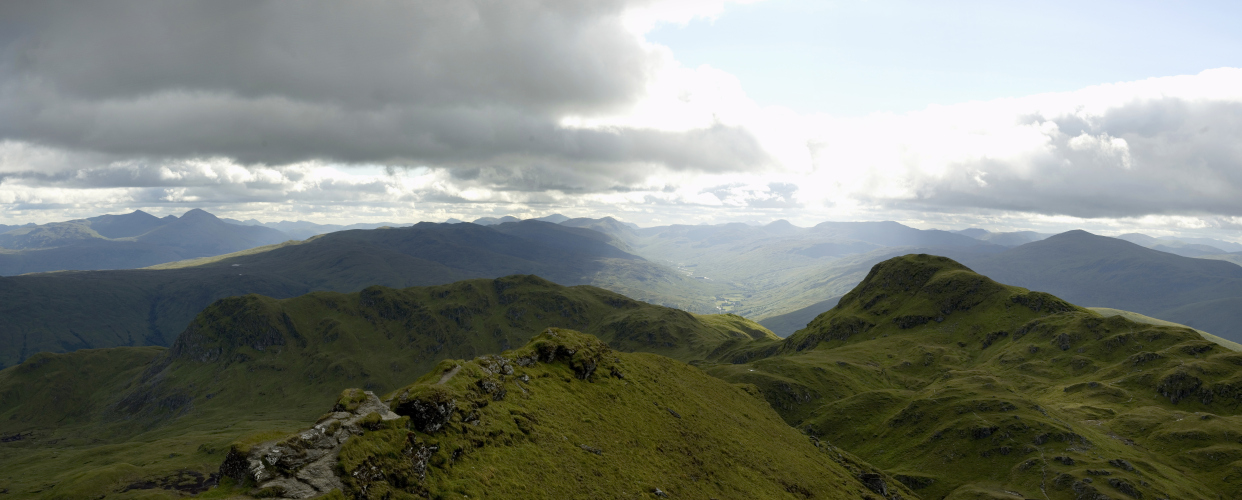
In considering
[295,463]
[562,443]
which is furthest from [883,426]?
[295,463]

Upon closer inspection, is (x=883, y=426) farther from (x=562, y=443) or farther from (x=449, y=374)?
(x=449, y=374)

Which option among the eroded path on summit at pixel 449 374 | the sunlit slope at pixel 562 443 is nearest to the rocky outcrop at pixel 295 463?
the sunlit slope at pixel 562 443

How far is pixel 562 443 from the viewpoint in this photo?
5494 cm

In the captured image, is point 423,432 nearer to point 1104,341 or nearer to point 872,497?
point 872,497

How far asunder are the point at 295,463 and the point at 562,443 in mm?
25706

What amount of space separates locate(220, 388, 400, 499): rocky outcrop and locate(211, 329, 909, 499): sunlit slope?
0.10 meters

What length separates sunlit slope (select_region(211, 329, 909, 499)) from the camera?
1529 inches

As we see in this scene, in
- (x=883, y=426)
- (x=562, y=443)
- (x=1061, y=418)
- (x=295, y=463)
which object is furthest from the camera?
(x=883, y=426)

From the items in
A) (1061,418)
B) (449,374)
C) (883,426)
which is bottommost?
(883,426)

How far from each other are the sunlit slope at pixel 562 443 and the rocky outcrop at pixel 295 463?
0.10 meters

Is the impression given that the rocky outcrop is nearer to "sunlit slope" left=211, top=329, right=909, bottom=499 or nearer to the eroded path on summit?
"sunlit slope" left=211, top=329, right=909, bottom=499

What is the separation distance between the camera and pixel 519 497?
4403cm

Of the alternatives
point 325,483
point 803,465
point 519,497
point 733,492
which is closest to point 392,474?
point 325,483

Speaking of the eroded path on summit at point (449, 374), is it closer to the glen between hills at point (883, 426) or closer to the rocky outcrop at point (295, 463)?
the glen between hills at point (883, 426)
